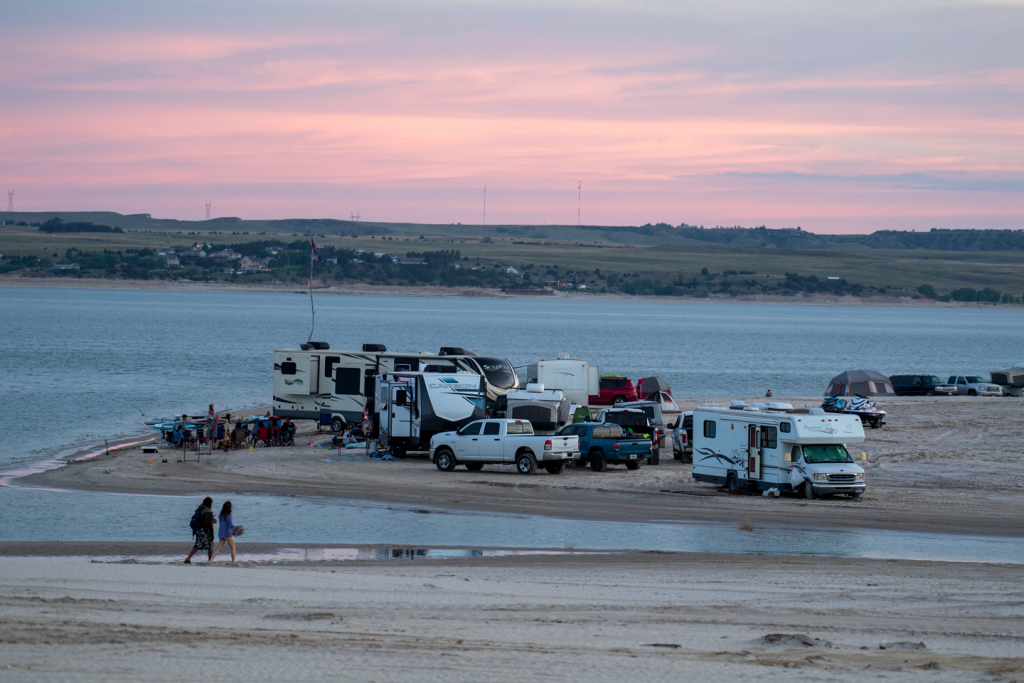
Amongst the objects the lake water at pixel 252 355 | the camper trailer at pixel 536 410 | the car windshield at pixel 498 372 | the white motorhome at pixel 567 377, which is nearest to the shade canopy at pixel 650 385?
the white motorhome at pixel 567 377

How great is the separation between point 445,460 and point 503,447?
1733mm

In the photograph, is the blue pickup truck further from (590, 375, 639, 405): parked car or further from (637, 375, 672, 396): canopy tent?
(637, 375, 672, 396): canopy tent

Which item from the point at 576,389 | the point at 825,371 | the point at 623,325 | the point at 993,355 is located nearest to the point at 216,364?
the point at 576,389

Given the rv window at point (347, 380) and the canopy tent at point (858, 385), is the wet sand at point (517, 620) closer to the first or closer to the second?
the rv window at point (347, 380)

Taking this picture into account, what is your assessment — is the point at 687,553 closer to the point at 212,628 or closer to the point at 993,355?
the point at 212,628

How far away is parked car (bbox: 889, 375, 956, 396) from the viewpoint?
5822cm

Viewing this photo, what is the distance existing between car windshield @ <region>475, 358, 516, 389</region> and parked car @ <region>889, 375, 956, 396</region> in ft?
94.4

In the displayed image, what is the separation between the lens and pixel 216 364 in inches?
3147

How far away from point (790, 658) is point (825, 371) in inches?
3284

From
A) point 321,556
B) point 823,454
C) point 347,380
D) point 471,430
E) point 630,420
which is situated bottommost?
point 321,556

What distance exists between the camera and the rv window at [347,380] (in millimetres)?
37438

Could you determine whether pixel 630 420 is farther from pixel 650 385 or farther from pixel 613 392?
pixel 650 385

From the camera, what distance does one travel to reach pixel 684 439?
3127cm

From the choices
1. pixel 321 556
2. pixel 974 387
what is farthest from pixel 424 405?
pixel 974 387
